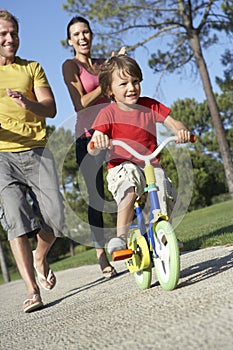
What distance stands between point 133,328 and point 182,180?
5.05 feet

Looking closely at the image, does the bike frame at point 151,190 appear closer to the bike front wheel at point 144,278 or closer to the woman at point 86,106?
the bike front wheel at point 144,278

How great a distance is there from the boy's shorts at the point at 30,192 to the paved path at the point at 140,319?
0.58m

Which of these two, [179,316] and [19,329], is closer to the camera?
[179,316]

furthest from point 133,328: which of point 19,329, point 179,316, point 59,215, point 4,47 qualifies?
point 4,47

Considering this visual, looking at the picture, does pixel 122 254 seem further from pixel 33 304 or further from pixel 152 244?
pixel 33 304

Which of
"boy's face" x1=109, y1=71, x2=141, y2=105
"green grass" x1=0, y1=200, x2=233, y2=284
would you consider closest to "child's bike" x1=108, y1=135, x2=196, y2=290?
"boy's face" x1=109, y1=71, x2=141, y2=105

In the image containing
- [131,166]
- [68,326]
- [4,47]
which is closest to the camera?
[68,326]

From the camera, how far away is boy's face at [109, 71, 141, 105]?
11.1 feet

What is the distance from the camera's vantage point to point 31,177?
383cm

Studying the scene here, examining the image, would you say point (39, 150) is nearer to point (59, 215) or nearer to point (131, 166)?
point (59, 215)

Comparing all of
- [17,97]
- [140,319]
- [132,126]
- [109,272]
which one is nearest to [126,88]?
[132,126]

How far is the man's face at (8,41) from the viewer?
3.77 metres

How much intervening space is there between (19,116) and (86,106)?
733mm

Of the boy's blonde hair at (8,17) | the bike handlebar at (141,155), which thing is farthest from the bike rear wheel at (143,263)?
the boy's blonde hair at (8,17)
